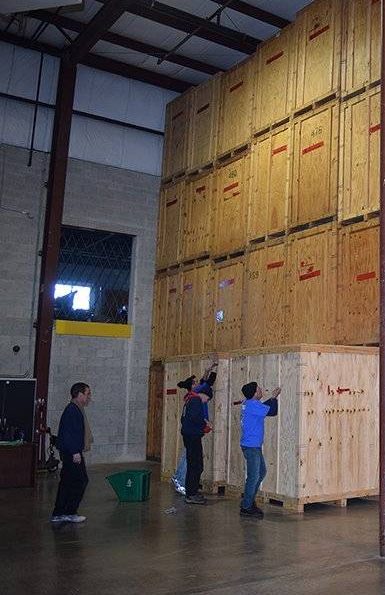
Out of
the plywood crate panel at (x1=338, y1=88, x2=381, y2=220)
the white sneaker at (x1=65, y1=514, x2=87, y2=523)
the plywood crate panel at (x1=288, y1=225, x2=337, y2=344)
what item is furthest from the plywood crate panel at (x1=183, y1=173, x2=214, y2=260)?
the white sneaker at (x1=65, y1=514, x2=87, y2=523)

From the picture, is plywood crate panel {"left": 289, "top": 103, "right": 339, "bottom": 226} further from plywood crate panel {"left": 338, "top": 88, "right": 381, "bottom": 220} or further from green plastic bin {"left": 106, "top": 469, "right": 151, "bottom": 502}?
green plastic bin {"left": 106, "top": 469, "right": 151, "bottom": 502}

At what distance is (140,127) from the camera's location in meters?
16.3

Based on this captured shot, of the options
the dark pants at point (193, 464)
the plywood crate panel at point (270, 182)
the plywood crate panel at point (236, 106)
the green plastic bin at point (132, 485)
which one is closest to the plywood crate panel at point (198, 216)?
the plywood crate panel at point (236, 106)

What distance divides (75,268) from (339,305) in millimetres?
7123

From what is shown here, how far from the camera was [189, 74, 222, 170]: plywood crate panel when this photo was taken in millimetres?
14539

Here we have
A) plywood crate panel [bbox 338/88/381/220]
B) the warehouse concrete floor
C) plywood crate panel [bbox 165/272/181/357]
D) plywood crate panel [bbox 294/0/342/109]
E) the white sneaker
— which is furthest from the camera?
plywood crate panel [bbox 165/272/181/357]

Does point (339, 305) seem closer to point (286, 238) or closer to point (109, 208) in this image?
point (286, 238)

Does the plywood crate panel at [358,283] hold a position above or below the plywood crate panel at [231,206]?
below

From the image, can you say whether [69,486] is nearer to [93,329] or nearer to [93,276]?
[93,329]

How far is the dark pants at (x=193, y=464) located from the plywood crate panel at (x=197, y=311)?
14.1 feet

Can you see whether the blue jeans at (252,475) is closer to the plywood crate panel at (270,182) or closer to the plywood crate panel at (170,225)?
the plywood crate panel at (270,182)

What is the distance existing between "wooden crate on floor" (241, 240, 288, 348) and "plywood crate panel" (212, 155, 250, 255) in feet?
2.35

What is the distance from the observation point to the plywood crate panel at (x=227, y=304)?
1291cm

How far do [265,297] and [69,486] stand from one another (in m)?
5.63
